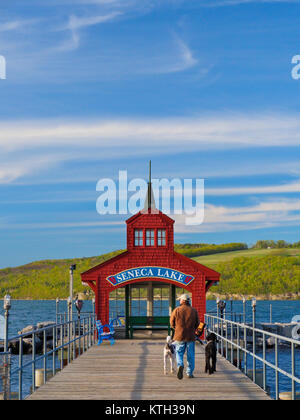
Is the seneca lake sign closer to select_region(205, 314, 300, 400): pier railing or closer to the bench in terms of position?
the bench

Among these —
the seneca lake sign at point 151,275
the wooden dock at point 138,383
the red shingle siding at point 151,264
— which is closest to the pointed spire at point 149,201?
the red shingle siding at point 151,264

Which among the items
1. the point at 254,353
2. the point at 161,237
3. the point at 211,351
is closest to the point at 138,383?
the point at 211,351

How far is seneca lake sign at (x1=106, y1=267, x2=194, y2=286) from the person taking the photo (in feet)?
86.8

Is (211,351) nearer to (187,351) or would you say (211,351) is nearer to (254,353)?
(187,351)

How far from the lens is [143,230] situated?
27.1 meters

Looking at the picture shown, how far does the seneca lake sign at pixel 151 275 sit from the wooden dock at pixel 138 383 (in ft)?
25.7

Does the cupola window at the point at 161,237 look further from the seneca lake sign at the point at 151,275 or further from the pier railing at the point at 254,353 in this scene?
the pier railing at the point at 254,353

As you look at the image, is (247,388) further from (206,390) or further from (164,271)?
(164,271)

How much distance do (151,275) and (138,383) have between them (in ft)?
42.5

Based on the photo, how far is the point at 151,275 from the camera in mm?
26438

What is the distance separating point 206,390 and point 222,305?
21.4 metres

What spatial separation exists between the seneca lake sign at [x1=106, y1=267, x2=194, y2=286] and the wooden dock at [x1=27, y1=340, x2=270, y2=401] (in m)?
7.84
